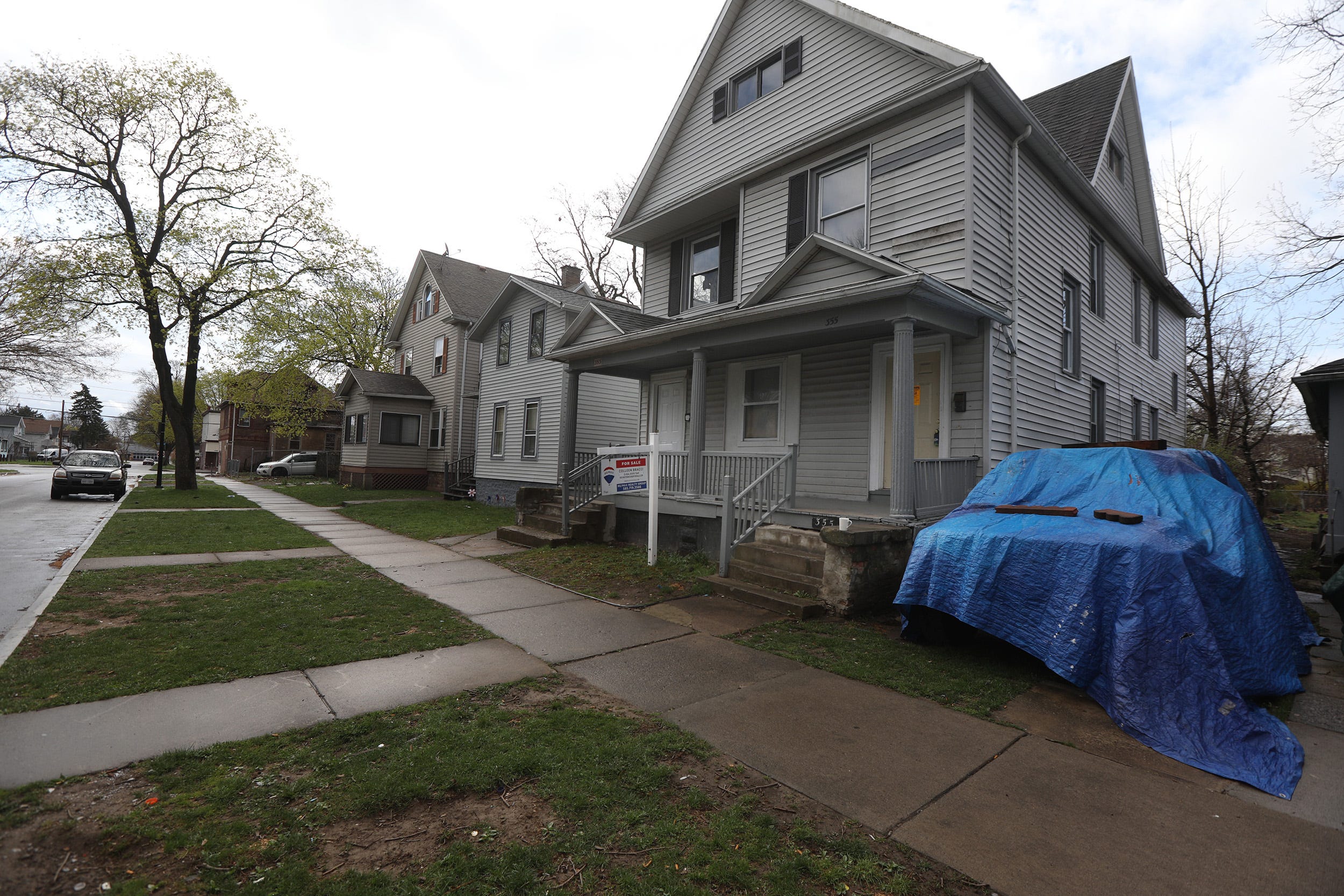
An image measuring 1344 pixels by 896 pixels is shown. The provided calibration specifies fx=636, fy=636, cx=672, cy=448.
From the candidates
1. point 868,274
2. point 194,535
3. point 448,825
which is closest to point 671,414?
point 868,274

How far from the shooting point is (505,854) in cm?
260

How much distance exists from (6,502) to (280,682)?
20.3 metres

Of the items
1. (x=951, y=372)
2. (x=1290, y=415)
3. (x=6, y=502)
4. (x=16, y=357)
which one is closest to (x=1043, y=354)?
(x=951, y=372)

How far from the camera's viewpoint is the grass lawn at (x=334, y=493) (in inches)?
814

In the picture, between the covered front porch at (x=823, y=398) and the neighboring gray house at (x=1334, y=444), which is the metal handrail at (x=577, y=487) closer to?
the covered front porch at (x=823, y=398)

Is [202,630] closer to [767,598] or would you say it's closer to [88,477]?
[767,598]

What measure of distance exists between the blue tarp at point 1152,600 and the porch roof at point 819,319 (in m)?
2.80

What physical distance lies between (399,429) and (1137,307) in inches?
1004

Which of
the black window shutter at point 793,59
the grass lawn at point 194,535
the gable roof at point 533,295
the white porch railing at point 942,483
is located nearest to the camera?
the white porch railing at point 942,483

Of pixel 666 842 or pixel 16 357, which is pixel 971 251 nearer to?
pixel 666 842

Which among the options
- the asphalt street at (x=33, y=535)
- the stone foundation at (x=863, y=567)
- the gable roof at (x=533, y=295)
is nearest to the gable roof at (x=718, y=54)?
the gable roof at (x=533, y=295)

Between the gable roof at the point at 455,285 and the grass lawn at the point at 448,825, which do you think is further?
the gable roof at the point at 455,285

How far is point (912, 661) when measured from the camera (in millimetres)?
5289

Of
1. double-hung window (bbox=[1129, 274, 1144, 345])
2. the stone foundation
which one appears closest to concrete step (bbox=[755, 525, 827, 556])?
the stone foundation
